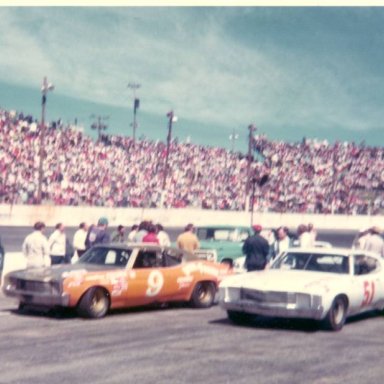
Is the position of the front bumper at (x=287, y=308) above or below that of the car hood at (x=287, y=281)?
below

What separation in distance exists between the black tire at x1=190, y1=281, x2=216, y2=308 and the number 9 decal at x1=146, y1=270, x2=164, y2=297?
95cm

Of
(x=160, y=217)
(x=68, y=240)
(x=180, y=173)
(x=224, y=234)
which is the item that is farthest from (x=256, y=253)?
(x=180, y=173)

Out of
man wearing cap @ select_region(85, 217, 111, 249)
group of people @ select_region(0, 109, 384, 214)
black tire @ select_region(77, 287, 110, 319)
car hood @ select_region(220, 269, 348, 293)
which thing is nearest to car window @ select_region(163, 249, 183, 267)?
black tire @ select_region(77, 287, 110, 319)

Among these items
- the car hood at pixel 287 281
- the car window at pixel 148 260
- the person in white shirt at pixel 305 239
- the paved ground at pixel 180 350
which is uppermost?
A: the person in white shirt at pixel 305 239

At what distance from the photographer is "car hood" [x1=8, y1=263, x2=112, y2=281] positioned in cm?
1220

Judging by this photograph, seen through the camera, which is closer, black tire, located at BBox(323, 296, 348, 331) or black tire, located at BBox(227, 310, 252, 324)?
black tire, located at BBox(323, 296, 348, 331)

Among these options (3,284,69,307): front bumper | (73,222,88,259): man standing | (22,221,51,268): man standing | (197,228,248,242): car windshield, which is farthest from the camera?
(197,228,248,242): car windshield

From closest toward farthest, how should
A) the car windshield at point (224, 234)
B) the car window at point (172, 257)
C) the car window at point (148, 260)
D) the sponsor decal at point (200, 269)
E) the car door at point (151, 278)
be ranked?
the car door at point (151, 278) → the car window at point (148, 260) → the car window at point (172, 257) → the sponsor decal at point (200, 269) → the car windshield at point (224, 234)

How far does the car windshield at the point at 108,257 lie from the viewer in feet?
43.2

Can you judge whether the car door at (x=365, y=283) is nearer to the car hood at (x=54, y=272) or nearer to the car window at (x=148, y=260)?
the car window at (x=148, y=260)

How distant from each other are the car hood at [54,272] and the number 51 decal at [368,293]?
4177 millimetres

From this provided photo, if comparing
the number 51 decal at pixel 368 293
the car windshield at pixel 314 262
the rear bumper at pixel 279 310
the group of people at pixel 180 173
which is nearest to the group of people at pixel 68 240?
the car windshield at pixel 314 262

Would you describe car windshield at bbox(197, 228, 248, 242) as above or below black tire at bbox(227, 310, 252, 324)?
above

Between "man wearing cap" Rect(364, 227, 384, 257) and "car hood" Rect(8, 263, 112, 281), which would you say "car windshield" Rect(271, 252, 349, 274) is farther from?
"car hood" Rect(8, 263, 112, 281)
